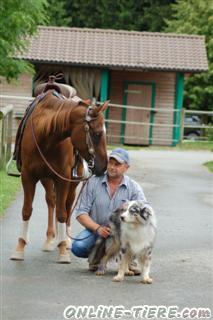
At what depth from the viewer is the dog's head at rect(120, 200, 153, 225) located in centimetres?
829

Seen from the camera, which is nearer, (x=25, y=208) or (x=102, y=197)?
(x=102, y=197)

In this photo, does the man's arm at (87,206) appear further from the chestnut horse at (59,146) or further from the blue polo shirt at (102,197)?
the chestnut horse at (59,146)

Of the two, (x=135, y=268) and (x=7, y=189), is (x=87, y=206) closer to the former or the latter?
(x=135, y=268)

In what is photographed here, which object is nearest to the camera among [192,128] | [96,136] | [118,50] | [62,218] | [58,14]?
[96,136]

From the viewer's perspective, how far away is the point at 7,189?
15.6m

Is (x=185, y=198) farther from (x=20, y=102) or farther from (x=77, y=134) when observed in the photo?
(x=20, y=102)

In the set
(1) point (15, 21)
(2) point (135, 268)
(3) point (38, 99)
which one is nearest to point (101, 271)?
(2) point (135, 268)

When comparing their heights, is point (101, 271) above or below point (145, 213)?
below

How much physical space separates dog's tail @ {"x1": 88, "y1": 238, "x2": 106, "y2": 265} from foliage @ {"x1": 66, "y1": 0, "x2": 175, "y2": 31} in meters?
46.6

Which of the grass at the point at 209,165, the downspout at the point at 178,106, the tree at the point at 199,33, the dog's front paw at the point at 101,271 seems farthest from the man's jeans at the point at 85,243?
the tree at the point at 199,33

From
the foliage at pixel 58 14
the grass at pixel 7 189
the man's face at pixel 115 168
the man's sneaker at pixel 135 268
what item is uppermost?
the foliage at pixel 58 14

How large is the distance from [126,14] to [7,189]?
40.5m

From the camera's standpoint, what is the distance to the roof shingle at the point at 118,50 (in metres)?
33.2

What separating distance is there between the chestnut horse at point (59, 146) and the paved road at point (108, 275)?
574 mm
